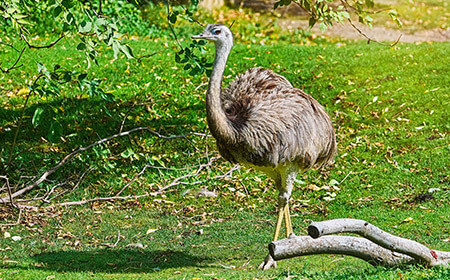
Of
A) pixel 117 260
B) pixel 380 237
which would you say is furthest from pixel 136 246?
pixel 380 237

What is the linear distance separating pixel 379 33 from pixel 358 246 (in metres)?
13.3

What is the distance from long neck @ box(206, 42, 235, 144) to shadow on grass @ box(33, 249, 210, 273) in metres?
1.37

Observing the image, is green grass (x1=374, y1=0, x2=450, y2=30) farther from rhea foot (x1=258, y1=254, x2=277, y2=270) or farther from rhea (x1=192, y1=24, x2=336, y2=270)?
rhea foot (x1=258, y1=254, x2=277, y2=270)

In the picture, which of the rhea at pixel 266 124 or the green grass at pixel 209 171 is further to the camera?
the green grass at pixel 209 171

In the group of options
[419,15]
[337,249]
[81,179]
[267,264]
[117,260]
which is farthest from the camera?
[419,15]

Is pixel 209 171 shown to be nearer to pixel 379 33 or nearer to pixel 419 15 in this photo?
pixel 379 33

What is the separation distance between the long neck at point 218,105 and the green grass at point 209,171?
50.6 inches

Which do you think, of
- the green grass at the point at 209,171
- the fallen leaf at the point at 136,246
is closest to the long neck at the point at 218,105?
the green grass at the point at 209,171

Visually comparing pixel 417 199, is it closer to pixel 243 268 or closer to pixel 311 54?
pixel 243 268

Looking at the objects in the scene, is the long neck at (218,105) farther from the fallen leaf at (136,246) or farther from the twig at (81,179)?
the twig at (81,179)

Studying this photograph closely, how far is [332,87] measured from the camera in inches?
504

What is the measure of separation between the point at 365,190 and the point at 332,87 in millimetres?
3776

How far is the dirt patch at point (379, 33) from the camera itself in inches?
690

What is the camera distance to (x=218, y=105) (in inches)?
255
